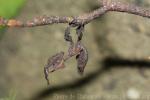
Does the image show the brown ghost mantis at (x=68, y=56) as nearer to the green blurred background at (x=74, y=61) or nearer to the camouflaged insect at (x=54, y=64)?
the camouflaged insect at (x=54, y=64)

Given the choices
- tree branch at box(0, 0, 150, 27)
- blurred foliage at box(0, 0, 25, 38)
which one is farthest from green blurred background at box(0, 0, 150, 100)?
tree branch at box(0, 0, 150, 27)

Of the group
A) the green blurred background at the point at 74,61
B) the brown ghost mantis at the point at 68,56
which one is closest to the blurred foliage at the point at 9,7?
the green blurred background at the point at 74,61

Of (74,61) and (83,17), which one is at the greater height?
(83,17)

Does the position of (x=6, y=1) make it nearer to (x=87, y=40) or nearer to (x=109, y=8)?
(x=87, y=40)

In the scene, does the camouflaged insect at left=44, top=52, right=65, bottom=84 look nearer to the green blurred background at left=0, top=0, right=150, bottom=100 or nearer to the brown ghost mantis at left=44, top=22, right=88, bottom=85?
the brown ghost mantis at left=44, top=22, right=88, bottom=85

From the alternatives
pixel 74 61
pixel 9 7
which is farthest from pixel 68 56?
pixel 74 61

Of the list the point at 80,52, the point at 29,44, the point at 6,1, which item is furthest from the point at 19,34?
the point at 80,52

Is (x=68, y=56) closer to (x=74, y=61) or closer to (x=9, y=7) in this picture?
(x=9, y=7)

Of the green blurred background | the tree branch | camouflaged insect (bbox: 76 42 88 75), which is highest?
the tree branch
